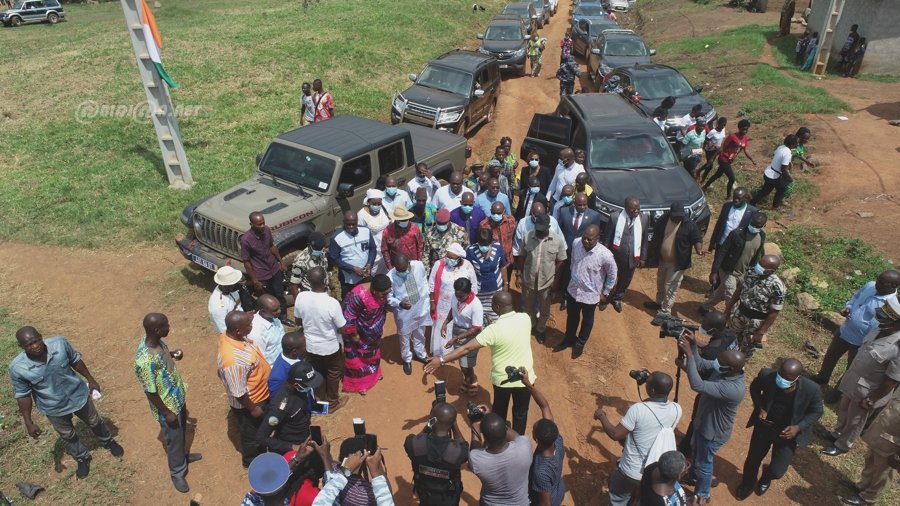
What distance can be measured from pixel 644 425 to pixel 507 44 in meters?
18.1

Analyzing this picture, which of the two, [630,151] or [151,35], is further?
[151,35]

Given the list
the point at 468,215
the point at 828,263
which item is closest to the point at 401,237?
the point at 468,215

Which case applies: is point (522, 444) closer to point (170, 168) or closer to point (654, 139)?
point (654, 139)

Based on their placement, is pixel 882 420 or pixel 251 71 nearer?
pixel 882 420

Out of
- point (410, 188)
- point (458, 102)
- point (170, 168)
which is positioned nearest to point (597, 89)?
point (458, 102)

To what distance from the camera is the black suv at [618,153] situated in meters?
8.90

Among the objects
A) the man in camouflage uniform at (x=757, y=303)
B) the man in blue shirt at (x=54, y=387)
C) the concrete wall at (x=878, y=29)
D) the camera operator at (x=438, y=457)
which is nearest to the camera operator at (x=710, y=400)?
the man in camouflage uniform at (x=757, y=303)

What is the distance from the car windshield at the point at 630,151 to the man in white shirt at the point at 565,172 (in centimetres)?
86

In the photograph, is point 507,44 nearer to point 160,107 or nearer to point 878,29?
point 878,29

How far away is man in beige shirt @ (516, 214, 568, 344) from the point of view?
691 centimetres

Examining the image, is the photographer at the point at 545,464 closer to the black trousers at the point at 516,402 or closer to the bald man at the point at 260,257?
the black trousers at the point at 516,402

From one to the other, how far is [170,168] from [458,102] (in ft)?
22.2

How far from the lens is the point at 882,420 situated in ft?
16.0

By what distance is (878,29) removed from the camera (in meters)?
16.9
